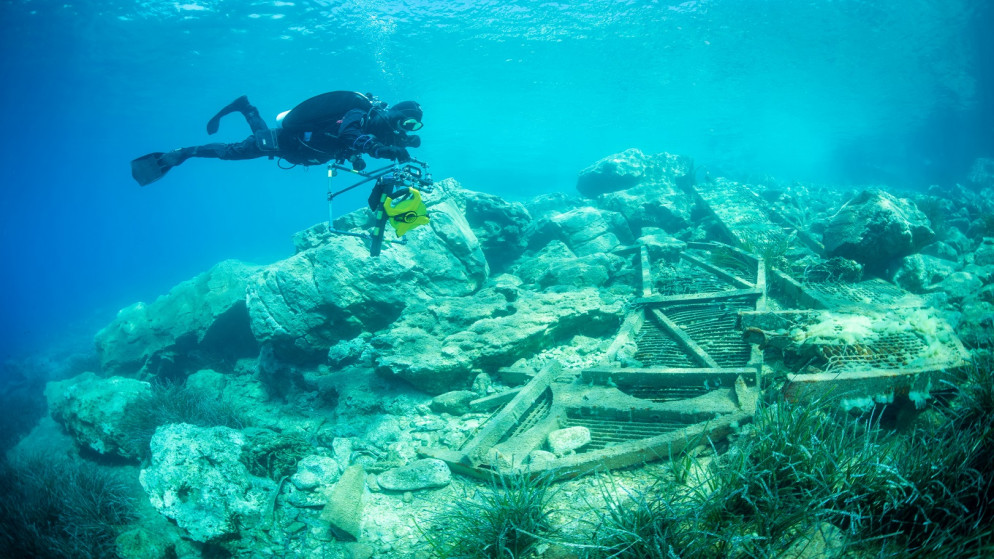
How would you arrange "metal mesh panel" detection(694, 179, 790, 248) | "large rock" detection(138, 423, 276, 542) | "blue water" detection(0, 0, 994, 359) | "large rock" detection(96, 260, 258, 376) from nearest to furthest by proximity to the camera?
"large rock" detection(138, 423, 276, 542)
"large rock" detection(96, 260, 258, 376)
"metal mesh panel" detection(694, 179, 790, 248)
"blue water" detection(0, 0, 994, 359)

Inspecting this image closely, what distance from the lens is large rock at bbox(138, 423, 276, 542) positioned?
316cm

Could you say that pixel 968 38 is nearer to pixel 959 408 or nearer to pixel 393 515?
pixel 959 408

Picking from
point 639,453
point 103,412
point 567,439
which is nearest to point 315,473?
point 567,439

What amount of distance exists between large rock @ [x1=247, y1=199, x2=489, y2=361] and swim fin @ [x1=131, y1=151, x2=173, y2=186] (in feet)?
6.61

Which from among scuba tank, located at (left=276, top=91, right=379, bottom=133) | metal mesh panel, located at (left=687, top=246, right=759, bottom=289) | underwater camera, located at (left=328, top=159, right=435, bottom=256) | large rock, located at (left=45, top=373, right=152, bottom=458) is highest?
scuba tank, located at (left=276, top=91, right=379, bottom=133)

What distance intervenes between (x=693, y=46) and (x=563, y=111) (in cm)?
2001

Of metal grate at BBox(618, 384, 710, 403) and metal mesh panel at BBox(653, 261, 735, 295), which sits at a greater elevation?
metal grate at BBox(618, 384, 710, 403)

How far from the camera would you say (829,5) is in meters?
23.1

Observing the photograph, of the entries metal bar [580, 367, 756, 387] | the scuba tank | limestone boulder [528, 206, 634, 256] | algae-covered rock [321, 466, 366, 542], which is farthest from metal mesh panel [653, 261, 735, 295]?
the scuba tank

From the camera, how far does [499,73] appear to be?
33031 mm

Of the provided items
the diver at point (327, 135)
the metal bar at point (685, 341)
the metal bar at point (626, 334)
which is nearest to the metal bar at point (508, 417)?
the metal bar at point (626, 334)

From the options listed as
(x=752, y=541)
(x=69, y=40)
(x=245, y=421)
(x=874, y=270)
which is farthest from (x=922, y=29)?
(x=69, y=40)

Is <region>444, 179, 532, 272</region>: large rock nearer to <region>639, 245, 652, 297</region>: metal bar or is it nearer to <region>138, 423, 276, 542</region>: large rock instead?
<region>639, 245, 652, 297</region>: metal bar

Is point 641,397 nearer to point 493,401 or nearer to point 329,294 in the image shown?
point 493,401
